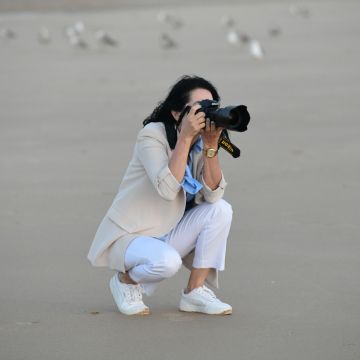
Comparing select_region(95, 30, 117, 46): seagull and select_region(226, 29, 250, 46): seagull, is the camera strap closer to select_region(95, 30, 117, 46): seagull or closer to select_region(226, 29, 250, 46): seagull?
select_region(226, 29, 250, 46): seagull

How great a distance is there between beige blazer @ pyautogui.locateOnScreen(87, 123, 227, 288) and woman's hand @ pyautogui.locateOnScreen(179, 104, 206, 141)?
0.58 ft

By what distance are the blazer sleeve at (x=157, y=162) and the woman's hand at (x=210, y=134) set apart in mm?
173

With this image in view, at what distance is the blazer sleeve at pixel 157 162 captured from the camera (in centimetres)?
388

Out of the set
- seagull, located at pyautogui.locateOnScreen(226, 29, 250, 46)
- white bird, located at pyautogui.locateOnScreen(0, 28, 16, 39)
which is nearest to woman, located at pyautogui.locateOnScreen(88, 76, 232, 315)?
seagull, located at pyautogui.locateOnScreen(226, 29, 250, 46)

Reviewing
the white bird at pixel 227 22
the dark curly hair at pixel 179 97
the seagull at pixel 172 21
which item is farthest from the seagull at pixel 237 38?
the dark curly hair at pixel 179 97

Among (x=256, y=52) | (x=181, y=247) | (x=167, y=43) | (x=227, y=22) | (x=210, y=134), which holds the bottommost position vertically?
(x=181, y=247)

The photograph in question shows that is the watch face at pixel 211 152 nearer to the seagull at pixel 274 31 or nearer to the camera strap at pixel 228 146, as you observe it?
the camera strap at pixel 228 146

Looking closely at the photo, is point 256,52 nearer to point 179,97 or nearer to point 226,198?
point 226,198

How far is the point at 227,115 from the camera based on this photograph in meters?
3.72

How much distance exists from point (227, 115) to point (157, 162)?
38 cm

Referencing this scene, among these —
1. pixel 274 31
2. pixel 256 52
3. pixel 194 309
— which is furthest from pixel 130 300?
pixel 274 31

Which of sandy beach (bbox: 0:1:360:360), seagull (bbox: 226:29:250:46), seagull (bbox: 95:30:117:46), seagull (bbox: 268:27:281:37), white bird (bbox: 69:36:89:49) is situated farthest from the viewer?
seagull (bbox: 268:27:281:37)

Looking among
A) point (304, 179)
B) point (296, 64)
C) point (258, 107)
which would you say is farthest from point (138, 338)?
point (296, 64)

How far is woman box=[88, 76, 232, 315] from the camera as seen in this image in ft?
13.0
